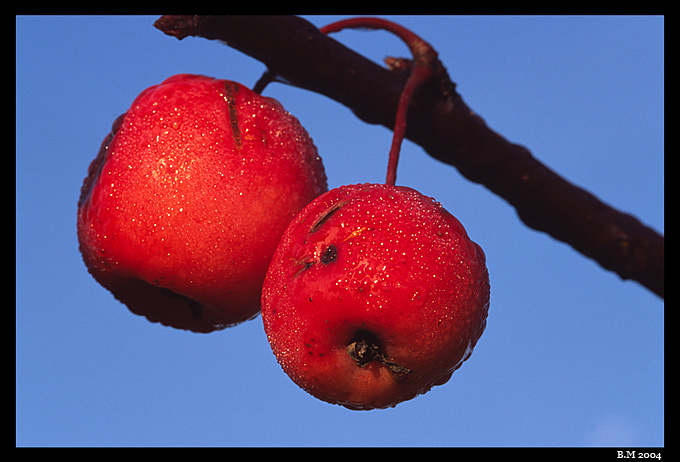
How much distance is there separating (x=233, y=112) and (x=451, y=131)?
73cm

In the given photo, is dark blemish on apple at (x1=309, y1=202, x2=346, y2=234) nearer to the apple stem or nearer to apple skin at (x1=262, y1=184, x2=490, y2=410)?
apple skin at (x1=262, y1=184, x2=490, y2=410)

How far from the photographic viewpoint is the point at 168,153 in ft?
4.54

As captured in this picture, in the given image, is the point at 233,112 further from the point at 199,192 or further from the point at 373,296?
the point at 373,296

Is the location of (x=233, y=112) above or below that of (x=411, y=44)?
below

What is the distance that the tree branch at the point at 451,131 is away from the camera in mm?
1633

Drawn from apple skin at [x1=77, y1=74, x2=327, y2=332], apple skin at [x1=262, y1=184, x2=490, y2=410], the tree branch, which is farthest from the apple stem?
apple skin at [x1=262, y1=184, x2=490, y2=410]

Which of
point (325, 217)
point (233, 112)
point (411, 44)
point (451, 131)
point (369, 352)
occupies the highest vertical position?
point (411, 44)

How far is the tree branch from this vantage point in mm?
1633

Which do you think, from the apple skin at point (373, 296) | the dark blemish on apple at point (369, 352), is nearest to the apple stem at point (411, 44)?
the apple skin at point (373, 296)

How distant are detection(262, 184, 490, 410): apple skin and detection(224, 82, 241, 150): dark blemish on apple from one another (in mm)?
231

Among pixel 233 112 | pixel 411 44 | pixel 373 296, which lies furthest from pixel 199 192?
pixel 411 44

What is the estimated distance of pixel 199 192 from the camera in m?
1.35

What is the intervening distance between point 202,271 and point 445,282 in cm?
49

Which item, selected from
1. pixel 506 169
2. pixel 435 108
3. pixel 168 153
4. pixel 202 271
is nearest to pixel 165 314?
pixel 202 271
